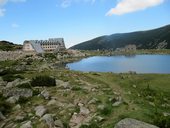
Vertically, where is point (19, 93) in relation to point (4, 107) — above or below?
above

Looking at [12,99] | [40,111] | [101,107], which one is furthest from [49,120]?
[12,99]

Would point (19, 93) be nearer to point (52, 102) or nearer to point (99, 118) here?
point (52, 102)

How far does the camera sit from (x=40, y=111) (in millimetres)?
23484

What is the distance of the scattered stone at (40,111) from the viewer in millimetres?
23062

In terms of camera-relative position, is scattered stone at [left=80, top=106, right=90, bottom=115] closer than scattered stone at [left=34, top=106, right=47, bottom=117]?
Yes

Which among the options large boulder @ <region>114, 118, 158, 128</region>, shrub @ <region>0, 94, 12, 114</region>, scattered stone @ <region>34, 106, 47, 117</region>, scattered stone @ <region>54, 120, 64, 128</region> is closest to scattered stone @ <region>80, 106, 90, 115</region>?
scattered stone @ <region>54, 120, 64, 128</region>

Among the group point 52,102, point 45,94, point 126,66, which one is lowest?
point 126,66

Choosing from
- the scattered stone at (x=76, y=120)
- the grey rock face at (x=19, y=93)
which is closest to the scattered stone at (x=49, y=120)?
the scattered stone at (x=76, y=120)

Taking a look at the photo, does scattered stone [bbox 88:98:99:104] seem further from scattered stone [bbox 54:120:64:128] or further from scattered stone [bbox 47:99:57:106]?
scattered stone [bbox 54:120:64:128]

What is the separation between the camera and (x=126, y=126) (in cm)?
1717

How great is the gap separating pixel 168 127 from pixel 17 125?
11404 mm

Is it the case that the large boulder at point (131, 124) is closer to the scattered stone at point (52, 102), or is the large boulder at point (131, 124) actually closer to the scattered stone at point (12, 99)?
the scattered stone at point (52, 102)

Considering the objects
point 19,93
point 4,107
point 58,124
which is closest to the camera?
point 58,124

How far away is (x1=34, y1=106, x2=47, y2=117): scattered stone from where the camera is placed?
23.1 metres
